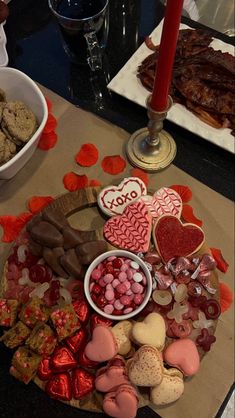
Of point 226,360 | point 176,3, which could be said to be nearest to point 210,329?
point 226,360

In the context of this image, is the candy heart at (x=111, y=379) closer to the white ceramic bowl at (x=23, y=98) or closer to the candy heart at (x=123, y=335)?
the candy heart at (x=123, y=335)

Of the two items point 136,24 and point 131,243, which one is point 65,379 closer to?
point 131,243

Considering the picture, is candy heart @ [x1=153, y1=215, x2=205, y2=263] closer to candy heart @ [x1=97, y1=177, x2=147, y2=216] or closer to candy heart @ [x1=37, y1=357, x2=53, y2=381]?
candy heart @ [x1=97, y1=177, x2=147, y2=216]

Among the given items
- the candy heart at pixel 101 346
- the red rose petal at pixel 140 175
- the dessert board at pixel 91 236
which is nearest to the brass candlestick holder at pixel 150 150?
the red rose petal at pixel 140 175

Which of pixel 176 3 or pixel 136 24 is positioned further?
pixel 136 24

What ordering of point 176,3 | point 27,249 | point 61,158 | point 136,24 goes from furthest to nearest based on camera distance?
point 136,24 → point 61,158 → point 27,249 → point 176,3

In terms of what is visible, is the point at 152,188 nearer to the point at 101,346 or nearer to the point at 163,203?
the point at 163,203

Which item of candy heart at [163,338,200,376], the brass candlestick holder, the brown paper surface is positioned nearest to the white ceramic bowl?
the brown paper surface
